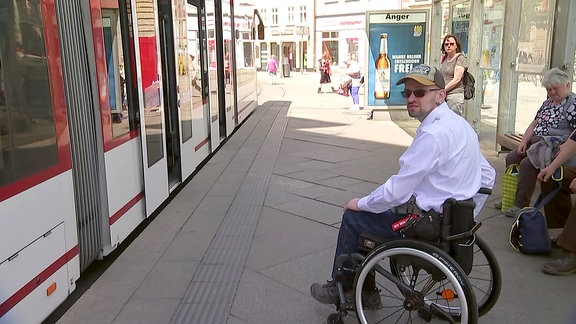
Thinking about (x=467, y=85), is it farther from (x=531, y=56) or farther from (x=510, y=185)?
(x=510, y=185)

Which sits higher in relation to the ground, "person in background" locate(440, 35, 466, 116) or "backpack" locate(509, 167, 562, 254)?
"person in background" locate(440, 35, 466, 116)

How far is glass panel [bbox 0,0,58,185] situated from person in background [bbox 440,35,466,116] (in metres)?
4.96

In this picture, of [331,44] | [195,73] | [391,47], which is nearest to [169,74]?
[195,73]

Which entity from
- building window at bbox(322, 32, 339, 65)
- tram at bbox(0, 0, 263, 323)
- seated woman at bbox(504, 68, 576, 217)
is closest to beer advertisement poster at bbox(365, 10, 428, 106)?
tram at bbox(0, 0, 263, 323)

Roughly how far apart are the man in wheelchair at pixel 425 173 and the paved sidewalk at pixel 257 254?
2.34 feet

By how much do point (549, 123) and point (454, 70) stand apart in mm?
2013

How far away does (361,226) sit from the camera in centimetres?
292

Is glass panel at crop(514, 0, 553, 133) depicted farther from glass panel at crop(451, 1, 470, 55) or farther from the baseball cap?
the baseball cap

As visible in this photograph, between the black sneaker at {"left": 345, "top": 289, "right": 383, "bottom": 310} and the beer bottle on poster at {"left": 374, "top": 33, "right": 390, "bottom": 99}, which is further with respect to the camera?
the beer bottle on poster at {"left": 374, "top": 33, "right": 390, "bottom": 99}

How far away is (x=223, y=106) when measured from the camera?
9.09 m

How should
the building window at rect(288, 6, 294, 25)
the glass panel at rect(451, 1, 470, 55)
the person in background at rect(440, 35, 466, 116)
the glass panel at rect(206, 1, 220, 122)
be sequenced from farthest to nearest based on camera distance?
the building window at rect(288, 6, 294, 25) → the glass panel at rect(451, 1, 470, 55) → the glass panel at rect(206, 1, 220, 122) → the person in background at rect(440, 35, 466, 116)

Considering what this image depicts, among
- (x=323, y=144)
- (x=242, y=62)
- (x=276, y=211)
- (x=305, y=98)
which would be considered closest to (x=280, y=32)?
(x=305, y=98)

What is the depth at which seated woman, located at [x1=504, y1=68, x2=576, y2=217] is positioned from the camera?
180 inches

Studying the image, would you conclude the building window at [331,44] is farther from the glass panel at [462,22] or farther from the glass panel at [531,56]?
the glass panel at [531,56]
